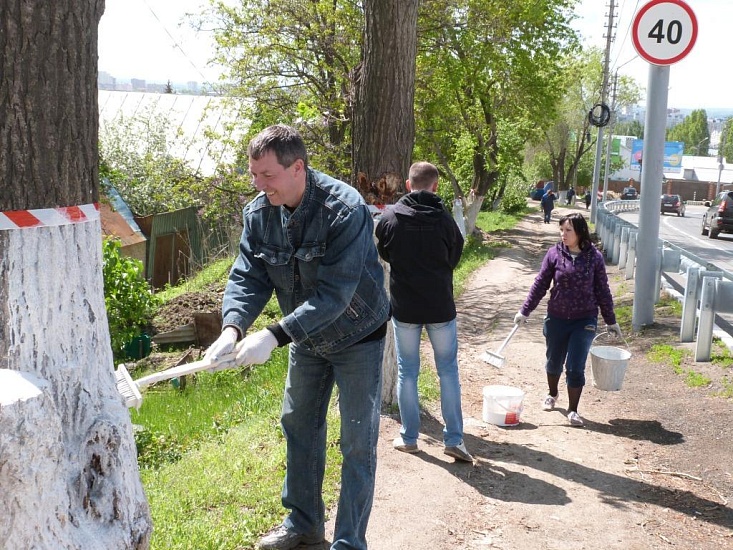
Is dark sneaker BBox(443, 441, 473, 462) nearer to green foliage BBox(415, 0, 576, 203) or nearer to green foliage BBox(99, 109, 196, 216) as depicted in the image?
green foliage BBox(415, 0, 576, 203)


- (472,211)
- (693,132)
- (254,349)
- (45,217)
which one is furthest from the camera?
(693,132)

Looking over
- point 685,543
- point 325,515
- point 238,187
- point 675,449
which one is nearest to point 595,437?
point 675,449

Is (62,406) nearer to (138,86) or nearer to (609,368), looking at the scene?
(609,368)

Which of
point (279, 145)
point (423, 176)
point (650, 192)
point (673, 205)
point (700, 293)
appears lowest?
point (673, 205)

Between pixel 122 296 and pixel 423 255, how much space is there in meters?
8.25

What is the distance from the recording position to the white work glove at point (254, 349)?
3387mm

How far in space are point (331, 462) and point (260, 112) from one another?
11.3 m

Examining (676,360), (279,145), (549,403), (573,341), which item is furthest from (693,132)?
(279,145)

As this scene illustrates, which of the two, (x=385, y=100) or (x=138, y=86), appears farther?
→ (x=138, y=86)

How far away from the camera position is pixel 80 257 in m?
2.76

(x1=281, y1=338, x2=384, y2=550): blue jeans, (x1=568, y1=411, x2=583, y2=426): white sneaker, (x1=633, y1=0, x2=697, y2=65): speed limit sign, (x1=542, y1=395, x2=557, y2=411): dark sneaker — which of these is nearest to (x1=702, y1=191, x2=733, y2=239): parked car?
(x1=633, y1=0, x2=697, y2=65): speed limit sign

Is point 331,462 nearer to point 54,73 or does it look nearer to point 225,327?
point 225,327

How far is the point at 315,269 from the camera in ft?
11.9

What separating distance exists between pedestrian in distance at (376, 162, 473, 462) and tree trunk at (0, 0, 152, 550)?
279 centimetres
